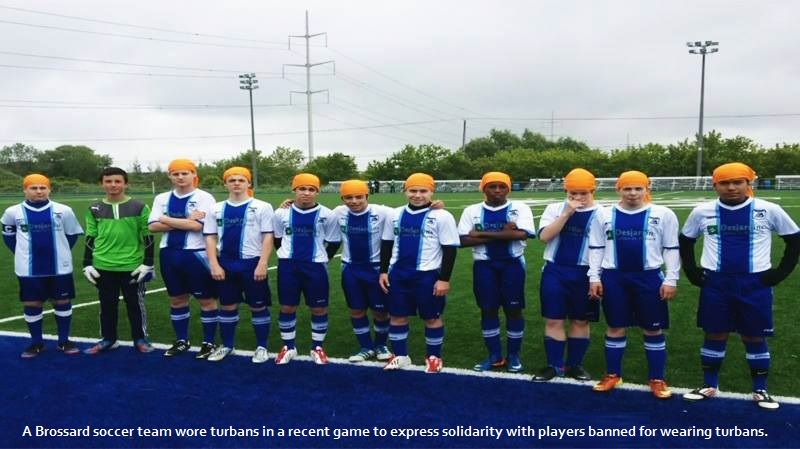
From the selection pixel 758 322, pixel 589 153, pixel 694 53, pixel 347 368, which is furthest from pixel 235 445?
pixel 589 153

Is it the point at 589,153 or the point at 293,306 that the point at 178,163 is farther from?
the point at 589,153

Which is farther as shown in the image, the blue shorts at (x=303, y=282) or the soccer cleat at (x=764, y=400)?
the blue shorts at (x=303, y=282)

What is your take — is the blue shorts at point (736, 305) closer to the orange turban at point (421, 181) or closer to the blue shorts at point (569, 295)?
the blue shorts at point (569, 295)

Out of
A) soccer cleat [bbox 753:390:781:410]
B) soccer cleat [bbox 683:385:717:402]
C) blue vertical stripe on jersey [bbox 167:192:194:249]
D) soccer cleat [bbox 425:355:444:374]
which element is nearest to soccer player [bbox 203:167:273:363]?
blue vertical stripe on jersey [bbox 167:192:194:249]

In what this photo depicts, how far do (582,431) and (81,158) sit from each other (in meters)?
88.5

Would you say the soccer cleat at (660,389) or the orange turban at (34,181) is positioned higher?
the orange turban at (34,181)

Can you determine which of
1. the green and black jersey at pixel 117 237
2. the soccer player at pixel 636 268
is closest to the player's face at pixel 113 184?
the green and black jersey at pixel 117 237

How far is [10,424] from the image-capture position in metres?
4.40

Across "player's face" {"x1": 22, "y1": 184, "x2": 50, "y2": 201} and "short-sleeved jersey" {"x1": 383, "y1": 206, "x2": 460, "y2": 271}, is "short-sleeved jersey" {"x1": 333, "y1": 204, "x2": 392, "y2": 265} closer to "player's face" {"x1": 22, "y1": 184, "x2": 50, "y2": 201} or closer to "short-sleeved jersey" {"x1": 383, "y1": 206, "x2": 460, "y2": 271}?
"short-sleeved jersey" {"x1": 383, "y1": 206, "x2": 460, "y2": 271}

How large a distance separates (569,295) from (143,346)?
443 centimetres

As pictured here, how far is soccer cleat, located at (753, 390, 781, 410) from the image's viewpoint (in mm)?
4506

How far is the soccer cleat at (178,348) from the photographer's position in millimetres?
6066

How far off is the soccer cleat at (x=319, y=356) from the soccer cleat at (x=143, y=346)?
183cm

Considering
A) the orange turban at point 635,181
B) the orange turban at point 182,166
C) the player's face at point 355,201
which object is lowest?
the player's face at point 355,201
